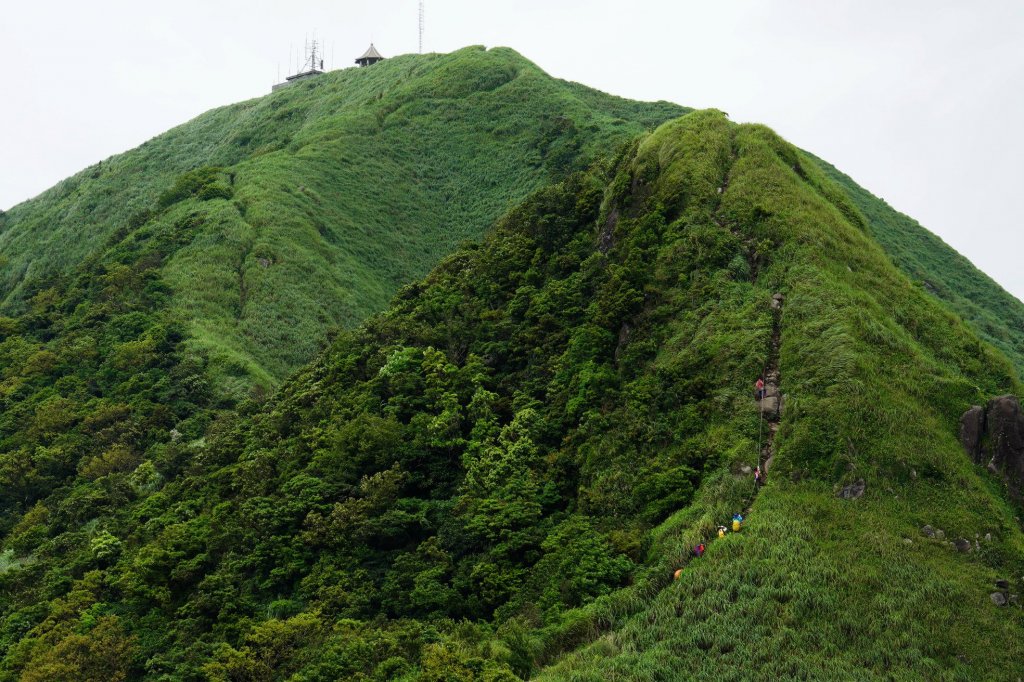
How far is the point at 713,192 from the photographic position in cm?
3878

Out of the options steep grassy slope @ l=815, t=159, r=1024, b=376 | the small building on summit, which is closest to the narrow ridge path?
steep grassy slope @ l=815, t=159, r=1024, b=376

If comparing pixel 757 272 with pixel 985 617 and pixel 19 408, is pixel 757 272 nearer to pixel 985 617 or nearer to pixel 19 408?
pixel 985 617

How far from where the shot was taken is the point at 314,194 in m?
80.4

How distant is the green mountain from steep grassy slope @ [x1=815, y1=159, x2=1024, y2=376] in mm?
21390

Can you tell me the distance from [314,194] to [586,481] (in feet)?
187

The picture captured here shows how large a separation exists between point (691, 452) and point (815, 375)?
15.1 ft

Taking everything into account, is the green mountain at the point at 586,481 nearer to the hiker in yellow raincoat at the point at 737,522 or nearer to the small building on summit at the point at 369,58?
the hiker in yellow raincoat at the point at 737,522

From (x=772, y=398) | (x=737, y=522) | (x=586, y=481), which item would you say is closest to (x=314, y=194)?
(x=586, y=481)

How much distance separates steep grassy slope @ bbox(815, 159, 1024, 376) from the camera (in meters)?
58.9

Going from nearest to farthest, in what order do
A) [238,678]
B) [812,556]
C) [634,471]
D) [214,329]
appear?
[812,556] → [238,678] → [634,471] → [214,329]

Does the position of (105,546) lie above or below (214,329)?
below

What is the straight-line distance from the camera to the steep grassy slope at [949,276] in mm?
58891

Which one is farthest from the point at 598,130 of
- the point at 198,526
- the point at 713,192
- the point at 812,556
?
the point at 812,556

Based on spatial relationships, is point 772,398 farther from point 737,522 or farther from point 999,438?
point 999,438
